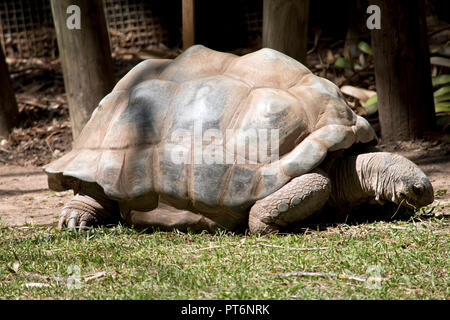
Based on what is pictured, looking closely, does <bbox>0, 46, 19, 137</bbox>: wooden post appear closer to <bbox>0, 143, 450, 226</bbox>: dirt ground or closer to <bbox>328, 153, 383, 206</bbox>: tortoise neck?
<bbox>0, 143, 450, 226</bbox>: dirt ground

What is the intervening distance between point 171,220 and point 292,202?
2.70 ft

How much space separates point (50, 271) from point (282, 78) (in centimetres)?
188

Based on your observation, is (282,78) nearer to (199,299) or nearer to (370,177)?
(370,177)

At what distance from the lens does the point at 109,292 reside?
9.76 feet

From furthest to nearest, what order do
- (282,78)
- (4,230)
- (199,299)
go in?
1. (4,230)
2. (282,78)
3. (199,299)

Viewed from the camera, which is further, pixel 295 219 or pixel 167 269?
pixel 295 219

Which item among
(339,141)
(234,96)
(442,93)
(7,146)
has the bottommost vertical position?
(7,146)

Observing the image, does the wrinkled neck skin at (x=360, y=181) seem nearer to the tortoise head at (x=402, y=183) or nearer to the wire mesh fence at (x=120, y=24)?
the tortoise head at (x=402, y=183)

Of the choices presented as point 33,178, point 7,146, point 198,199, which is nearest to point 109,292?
point 198,199

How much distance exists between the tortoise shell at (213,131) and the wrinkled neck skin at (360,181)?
0.17m

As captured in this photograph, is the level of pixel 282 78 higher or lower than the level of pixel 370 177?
higher

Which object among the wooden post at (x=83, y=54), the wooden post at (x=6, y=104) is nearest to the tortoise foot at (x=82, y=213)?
the wooden post at (x=83, y=54)

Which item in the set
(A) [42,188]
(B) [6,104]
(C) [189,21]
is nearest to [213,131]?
(C) [189,21]

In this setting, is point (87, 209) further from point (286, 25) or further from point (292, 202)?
point (286, 25)
